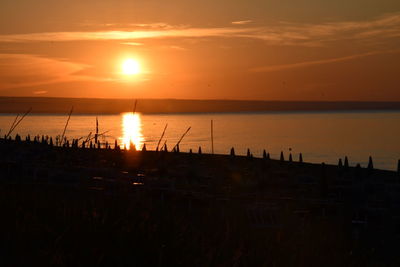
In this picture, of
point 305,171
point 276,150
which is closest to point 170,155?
point 305,171

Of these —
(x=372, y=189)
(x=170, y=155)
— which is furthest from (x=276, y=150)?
(x=372, y=189)

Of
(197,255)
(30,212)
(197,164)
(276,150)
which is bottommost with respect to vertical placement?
(197,255)

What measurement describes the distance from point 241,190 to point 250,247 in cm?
1008

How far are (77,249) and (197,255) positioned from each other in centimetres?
163

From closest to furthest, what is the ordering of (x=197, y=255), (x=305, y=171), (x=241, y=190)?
(x=197, y=255)
(x=241, y=190)
(x=305, y=171)

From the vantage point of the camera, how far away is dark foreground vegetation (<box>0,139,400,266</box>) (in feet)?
27.5

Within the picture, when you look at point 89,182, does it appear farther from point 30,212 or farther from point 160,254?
point 160,254

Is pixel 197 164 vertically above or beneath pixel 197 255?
above

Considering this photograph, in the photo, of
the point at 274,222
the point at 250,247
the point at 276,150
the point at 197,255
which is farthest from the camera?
the point at 276,150

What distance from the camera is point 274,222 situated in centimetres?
1452

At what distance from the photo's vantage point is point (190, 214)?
1354 cm

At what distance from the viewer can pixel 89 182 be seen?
1764 centimetres

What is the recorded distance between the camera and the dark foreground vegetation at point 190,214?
8391 millimetres

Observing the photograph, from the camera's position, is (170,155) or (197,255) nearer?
(197,255)
